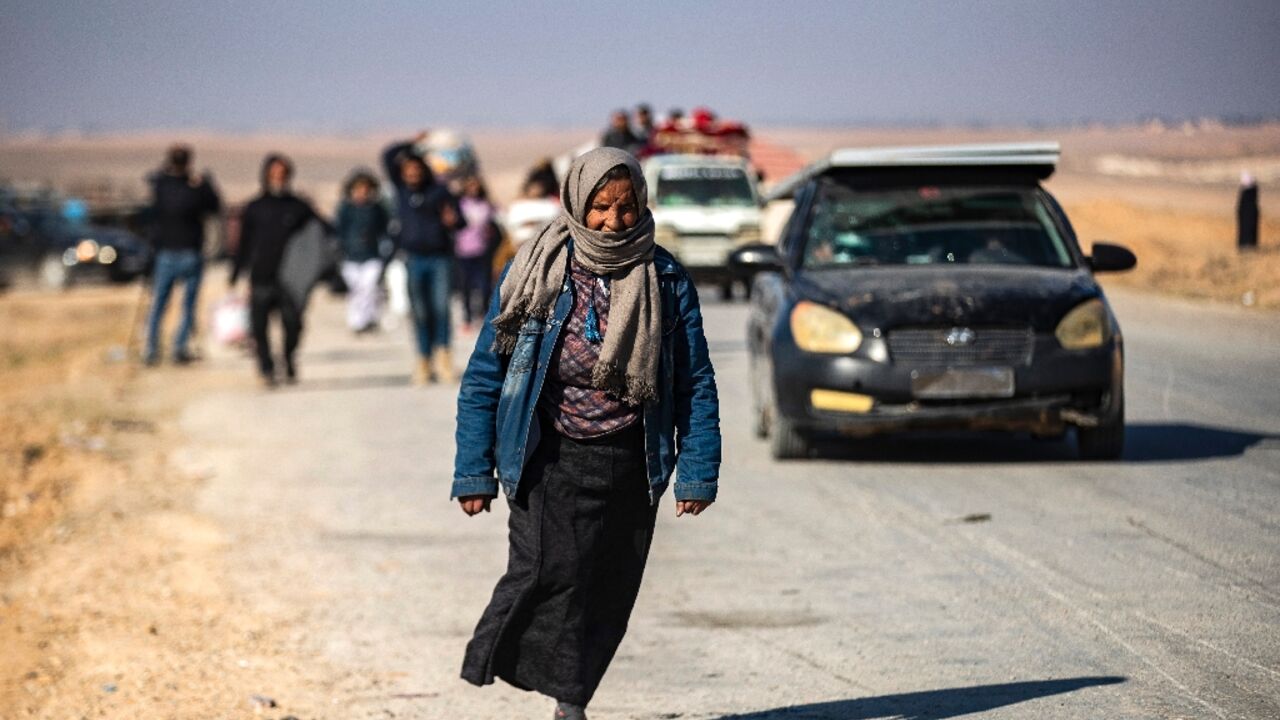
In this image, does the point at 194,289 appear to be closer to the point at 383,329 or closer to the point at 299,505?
the point at 383,329

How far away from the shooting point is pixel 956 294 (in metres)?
10.5

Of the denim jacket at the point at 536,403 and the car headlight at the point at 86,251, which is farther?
the car headlight at the point at 86,251

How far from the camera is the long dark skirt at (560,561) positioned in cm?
516

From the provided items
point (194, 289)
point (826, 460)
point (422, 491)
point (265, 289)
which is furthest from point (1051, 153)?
point (194, 289)

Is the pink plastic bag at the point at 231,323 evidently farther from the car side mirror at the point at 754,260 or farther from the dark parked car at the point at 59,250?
the dark parked car at the point at 59,250

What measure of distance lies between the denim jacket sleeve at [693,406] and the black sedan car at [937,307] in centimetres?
524

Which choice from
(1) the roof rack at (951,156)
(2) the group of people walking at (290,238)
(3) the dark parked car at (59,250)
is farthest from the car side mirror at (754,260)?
(3) the dark parked car at (59,250)

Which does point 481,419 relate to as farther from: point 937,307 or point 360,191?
point 360,191

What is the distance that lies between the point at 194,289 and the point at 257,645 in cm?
1206

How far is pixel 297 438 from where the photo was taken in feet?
44.9

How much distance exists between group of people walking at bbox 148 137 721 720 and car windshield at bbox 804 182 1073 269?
6.20 m

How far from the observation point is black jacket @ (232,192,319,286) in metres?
16.4

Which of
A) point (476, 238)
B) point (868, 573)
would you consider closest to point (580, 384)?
point (868, 573)

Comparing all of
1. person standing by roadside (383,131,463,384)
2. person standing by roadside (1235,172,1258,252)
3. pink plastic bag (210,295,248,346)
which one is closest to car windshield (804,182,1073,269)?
person standing by roadside (383,131,463,384)
